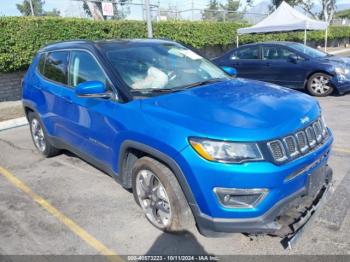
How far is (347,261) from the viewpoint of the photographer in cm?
279

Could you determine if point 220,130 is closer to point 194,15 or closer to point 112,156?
point 112,156

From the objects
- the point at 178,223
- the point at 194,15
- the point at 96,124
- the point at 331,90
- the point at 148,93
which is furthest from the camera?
the point at 194,15

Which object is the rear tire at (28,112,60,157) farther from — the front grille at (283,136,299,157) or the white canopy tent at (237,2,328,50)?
the white canopy tent at (237,2,328,50)

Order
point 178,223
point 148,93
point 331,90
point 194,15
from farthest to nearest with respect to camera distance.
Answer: point 194,15 → point 331,90 → point 148,93 → point 178,223

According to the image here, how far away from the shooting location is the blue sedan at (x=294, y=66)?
28.6ft

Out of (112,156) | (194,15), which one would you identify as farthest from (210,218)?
(194,15)

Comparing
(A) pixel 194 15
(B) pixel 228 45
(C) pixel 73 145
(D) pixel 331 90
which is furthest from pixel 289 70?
(A) pixel 194 15

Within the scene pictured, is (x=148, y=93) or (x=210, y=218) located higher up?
(x=148, y=93)

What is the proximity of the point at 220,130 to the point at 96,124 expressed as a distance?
1.53 meters

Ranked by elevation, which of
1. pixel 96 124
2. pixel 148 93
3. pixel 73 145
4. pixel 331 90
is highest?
pixel 148 93

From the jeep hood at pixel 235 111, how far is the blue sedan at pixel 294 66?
5.90 meters

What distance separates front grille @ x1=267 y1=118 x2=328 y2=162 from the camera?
2.65 metres

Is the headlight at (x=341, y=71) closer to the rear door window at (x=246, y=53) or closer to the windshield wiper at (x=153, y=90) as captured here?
the rear door window at (x=246, y=53)

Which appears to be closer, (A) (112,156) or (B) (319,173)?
(B) (319,173)
